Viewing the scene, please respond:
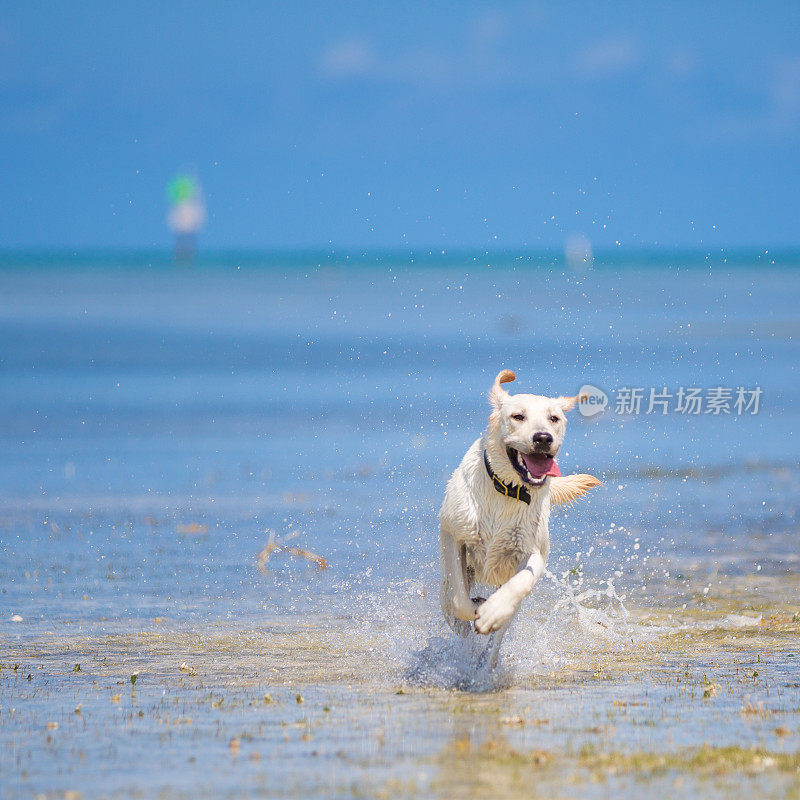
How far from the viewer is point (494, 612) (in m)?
7.12

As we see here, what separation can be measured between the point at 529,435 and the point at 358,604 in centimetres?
303

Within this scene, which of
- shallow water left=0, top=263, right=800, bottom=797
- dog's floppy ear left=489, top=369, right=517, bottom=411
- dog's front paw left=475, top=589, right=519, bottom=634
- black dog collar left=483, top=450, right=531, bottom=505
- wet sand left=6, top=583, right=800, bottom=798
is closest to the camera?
wet sand left=6, top=583, right=800, bottom=798

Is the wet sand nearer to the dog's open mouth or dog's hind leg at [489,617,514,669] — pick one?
dog's hind leg at [489,617,514,669]

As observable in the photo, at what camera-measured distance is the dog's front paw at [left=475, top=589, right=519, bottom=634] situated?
7109mm

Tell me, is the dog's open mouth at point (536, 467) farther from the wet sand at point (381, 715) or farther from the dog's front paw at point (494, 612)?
the wet sand at point (381, 715)

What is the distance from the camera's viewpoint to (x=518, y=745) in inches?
235

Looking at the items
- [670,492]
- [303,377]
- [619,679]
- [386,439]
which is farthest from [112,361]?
[619,679]

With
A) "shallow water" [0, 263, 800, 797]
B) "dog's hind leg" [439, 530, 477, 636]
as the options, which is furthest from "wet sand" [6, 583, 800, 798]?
"dog's hind leg" [439, 530, 477, 636]

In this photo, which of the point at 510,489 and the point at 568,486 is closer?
the point at 510,489

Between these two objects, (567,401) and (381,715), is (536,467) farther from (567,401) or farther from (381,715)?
(381,715)

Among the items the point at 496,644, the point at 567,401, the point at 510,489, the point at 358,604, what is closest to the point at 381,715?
the point at 496,644

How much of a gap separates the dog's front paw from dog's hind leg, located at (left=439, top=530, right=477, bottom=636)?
1.61 feet

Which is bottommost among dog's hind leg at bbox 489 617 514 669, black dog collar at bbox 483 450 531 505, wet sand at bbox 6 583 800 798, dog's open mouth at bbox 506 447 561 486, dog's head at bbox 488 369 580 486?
wet sand at bbox 6 583 800 798

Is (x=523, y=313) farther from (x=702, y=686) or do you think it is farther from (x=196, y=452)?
(x=702, y=686)
